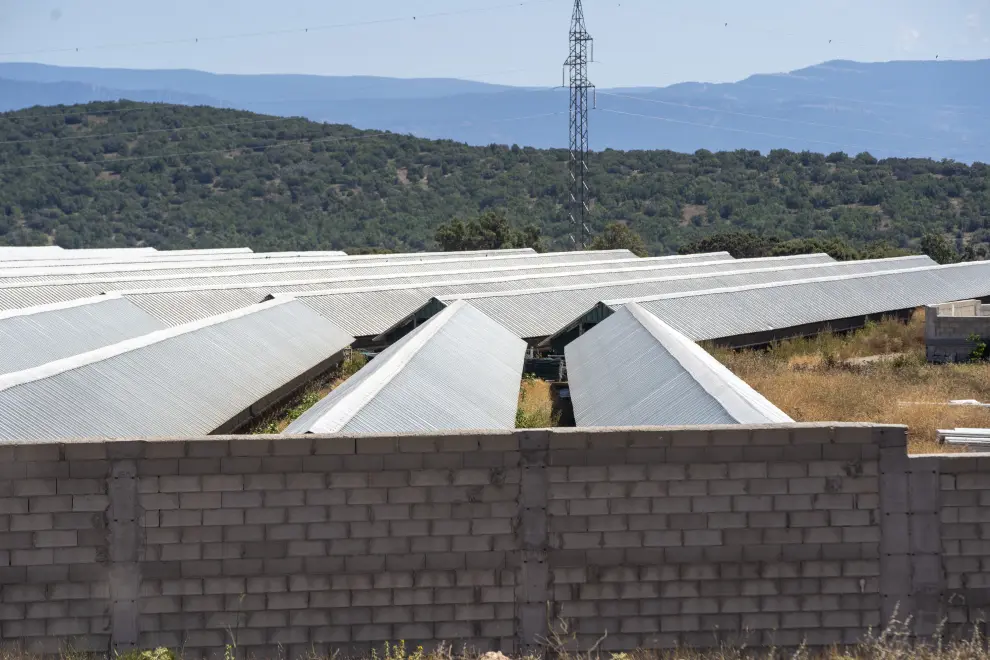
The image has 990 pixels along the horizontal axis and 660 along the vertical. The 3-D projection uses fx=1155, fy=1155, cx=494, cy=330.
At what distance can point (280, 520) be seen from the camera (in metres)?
11.2

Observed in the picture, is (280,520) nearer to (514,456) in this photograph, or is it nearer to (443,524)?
(443,524)

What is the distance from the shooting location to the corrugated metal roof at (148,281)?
35.4m

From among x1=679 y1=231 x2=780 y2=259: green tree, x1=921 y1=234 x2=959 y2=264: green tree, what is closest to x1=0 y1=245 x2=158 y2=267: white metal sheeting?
x1=679 y1=231 x2=780 y2=259: green tree

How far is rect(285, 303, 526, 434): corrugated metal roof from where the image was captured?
18.0 metres

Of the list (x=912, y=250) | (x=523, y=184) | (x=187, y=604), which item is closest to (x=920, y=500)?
(x=187, y=604)

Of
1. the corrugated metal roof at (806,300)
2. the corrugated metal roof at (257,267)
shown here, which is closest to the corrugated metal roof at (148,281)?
the corrugated metal roof at (257,267)

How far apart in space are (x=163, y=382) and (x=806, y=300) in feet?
89.6

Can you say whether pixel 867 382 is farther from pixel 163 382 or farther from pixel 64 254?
pixel 64 254

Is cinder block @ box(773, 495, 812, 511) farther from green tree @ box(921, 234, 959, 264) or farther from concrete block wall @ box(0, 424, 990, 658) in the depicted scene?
green tree @ box(921, 234, 959, 264)

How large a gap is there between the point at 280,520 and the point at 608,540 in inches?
127

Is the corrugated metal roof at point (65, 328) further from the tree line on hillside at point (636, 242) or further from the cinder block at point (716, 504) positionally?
the tree line on hillside at point (636, 242)

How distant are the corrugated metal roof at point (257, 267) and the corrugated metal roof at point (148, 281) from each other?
5 centimetres

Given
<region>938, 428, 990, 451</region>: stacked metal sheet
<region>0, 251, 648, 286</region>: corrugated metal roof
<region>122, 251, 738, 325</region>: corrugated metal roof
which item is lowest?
<region>938, 428, 990, 451</region>: stacked metal sheet

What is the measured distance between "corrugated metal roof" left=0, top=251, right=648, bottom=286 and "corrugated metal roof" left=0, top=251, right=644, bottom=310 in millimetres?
47
